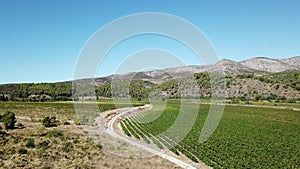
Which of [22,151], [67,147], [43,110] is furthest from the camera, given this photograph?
[43,110]

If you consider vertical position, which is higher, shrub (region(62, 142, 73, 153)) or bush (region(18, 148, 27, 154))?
bush (region(18, 148, 27, 154))

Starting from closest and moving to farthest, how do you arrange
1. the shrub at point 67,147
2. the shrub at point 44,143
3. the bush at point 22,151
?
the bush at point 22,151, the shrub at point 67,147, the shrub at point 44,143

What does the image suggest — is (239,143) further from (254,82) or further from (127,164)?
(254,82)

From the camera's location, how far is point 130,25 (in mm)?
21703

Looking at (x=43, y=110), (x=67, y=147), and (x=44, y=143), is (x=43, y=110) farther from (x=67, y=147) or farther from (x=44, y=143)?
(x=67, y=147)

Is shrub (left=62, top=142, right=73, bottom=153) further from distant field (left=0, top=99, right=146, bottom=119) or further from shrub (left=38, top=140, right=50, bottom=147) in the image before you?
distant field (left=0, top=99, right=146, bottom=119)

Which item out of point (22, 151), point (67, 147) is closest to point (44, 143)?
point (67, 147)

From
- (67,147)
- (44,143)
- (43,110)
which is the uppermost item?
(44,143)

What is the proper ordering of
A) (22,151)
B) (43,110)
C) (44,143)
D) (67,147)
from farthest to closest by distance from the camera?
(43,110)
(44,143)
(67,147)
(22,151)

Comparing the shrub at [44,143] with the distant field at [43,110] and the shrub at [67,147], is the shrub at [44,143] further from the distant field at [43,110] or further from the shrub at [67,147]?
the distant field at [43,110]

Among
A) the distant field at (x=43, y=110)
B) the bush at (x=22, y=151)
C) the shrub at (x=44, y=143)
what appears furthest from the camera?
the distant field at (x=43, y=110)

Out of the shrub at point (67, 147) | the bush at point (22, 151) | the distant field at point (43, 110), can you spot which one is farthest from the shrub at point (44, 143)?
the distant field at point (43, 110)

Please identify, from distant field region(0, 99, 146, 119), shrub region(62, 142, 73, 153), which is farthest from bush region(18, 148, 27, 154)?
distant field region(0, 99, 146, 119)

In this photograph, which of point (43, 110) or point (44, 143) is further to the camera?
point (43, 110)
